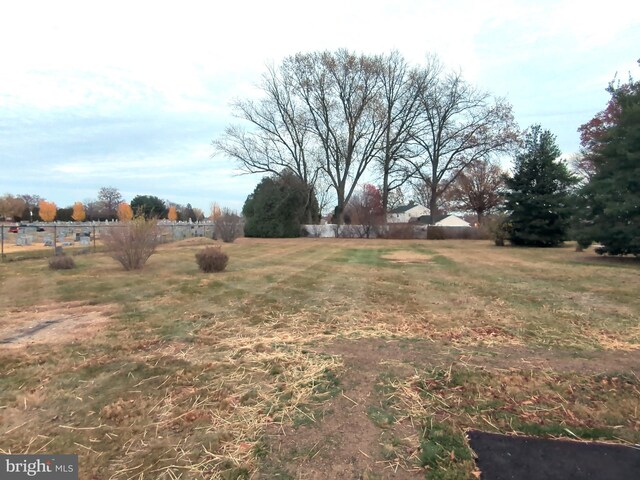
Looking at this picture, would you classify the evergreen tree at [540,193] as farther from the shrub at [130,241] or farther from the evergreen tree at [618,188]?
the shrub at [130,241]

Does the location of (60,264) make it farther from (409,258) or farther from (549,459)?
(549,459)

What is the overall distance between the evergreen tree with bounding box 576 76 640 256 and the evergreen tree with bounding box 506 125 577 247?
7603mm

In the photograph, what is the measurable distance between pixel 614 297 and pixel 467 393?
20.3ft

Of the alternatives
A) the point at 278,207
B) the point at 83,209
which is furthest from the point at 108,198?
the point at 278,207

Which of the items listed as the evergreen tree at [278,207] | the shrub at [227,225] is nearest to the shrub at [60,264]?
the shrub at [227,225]

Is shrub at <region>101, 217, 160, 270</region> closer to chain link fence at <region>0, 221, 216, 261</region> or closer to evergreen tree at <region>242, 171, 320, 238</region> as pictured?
chain link fence at <region>0, 221, 216, 261</region>

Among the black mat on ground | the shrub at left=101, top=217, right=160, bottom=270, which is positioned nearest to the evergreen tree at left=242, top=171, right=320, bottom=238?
the shrub at left=101, top=217, right=160, bottom=270

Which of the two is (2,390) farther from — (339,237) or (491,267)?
(339,237)

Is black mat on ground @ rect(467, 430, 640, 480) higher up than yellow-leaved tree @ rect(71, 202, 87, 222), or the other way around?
yellow-leaved tree @ rect(71, 202, 87, 222)

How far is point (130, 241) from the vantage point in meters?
11.5

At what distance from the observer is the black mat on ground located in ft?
7.54

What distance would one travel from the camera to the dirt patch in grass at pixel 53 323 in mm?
4954
